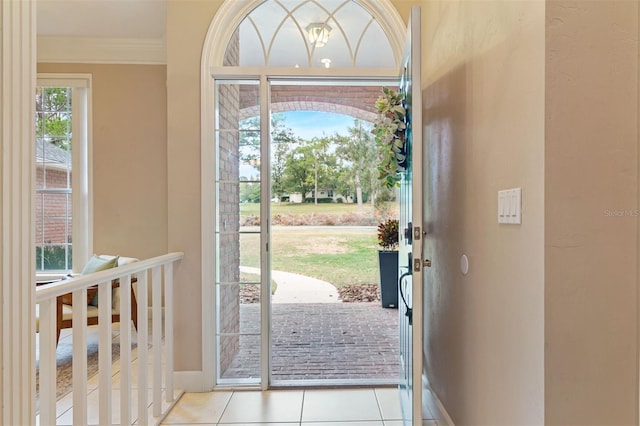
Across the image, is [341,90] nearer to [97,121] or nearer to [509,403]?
[97,121]

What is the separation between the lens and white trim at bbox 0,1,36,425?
95cm

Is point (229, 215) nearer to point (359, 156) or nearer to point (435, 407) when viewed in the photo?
point (435, 407)

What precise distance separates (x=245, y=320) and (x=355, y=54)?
6.74ft

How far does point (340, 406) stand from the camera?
7.46ft

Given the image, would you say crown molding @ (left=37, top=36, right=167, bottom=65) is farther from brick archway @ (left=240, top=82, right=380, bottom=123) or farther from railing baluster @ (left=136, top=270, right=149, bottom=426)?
railing baluster @ (left=136, top=270, right=149, bottom=426)

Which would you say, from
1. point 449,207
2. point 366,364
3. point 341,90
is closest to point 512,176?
point 449,207

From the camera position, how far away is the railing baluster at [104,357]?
1.67 m

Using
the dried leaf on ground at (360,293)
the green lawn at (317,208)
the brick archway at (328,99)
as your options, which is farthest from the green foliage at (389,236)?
the brick archway at (328,99)

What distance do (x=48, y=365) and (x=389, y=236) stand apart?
4.19 metres

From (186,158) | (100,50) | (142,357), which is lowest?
(142,357)

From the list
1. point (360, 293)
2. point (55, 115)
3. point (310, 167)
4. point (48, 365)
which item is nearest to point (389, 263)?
point (360, 293)

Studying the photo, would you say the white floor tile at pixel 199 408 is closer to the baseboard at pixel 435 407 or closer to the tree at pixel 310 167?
the baseboard at pixel 435 407

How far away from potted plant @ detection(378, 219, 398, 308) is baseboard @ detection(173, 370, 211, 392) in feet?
10.4

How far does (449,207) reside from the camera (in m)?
1.89
